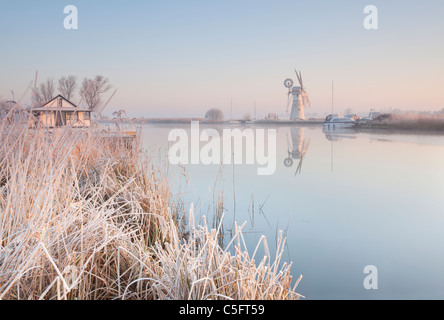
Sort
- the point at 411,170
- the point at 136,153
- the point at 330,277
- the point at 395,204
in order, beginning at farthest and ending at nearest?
the point at 411,170, the point at 395,204, the point at 136,153, the point at 330,277

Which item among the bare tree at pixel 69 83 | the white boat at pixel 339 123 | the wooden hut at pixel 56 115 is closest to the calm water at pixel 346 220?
the wooden hut at pixel 56 115

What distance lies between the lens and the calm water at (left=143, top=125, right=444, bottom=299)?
4102 mm

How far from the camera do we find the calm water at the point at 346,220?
410cm

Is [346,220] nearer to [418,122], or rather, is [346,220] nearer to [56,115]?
[56,115]

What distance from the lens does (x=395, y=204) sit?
7.96 meters

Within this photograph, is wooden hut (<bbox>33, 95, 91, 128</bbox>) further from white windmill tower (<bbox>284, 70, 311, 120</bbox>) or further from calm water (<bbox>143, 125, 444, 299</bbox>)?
white windmill tower (<bbox>284, 70, 311, 120</bbox>)

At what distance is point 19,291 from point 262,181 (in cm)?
866

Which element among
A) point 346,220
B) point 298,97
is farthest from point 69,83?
point 298,97

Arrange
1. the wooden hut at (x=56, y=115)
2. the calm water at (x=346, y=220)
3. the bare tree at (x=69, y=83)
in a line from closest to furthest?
the wooden hut at (x=56, y=115) < the calm water at (x=346, y=220) < the bare tree at (x=69, y=83)

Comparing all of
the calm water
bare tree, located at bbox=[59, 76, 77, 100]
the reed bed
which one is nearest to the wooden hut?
the calm water

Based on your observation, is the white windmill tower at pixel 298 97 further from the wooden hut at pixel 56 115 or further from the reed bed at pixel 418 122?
the wooden hut at pixel 56 115

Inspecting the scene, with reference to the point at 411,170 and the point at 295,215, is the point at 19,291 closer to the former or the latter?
the point at 295,215
